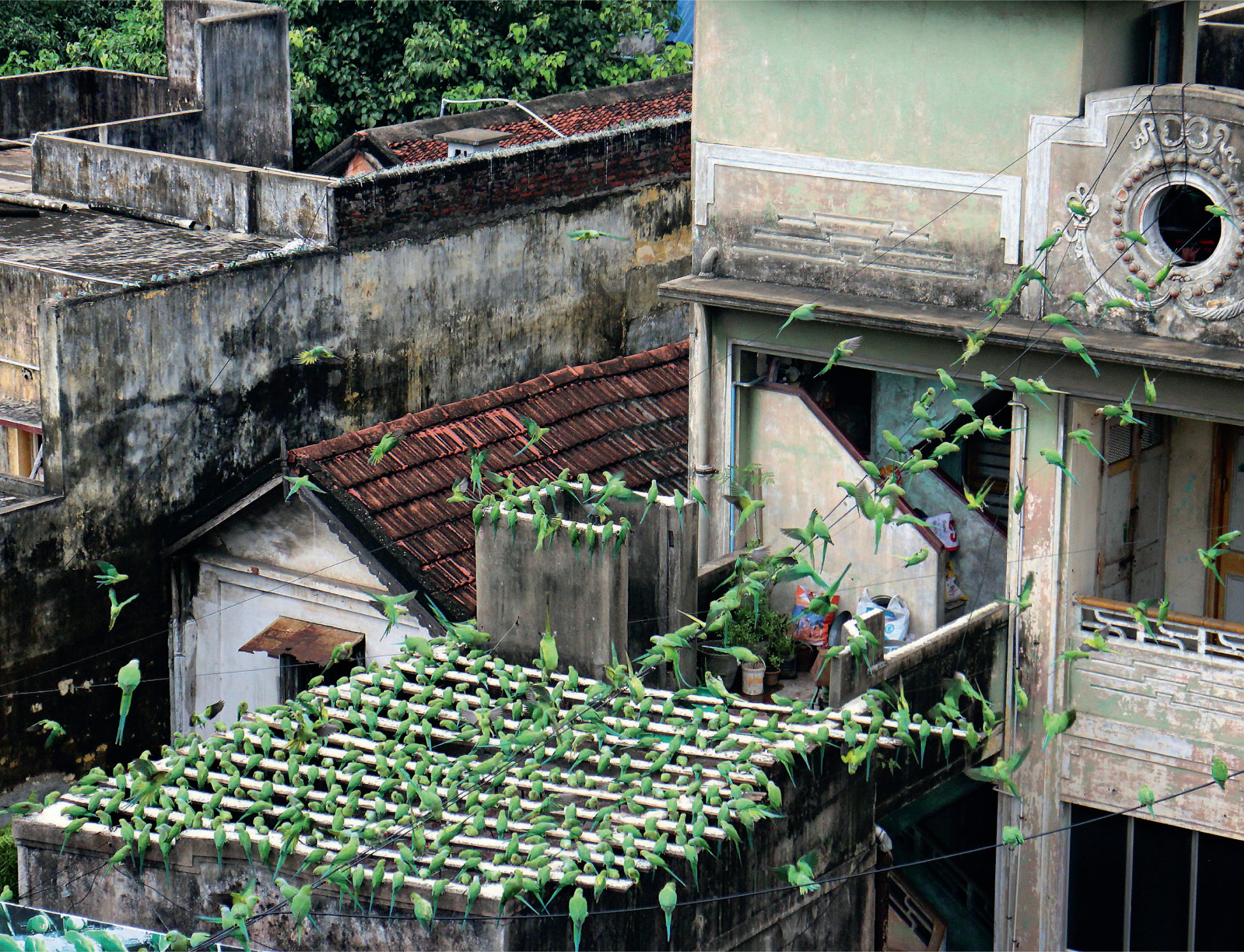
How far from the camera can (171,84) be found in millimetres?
23266

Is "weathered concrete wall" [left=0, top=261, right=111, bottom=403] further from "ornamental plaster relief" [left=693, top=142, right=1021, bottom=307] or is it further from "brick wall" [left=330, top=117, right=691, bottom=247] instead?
"ornamental plaster relief" [left=693, top=142, right=1021, bottom=307]

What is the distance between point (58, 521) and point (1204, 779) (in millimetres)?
9715

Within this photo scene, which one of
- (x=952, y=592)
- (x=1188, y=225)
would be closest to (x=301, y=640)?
(x=952, y=592)

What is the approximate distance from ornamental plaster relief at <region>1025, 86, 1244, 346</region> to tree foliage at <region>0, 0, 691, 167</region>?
41.6 ft

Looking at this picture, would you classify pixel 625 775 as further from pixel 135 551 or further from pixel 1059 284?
pixel 135 551

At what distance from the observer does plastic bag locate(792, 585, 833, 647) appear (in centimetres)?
1589

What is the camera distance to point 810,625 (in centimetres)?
1612

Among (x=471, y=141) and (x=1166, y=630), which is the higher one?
(x=471, y=141)

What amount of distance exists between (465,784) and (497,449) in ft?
20.7

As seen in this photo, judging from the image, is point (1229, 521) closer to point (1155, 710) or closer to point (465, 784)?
point (1155, 710)

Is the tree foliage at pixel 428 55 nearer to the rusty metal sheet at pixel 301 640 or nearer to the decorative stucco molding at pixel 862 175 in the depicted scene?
the rusty metal sheet at pixel 301 640

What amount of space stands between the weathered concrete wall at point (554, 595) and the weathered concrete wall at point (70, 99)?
1156 centimetres

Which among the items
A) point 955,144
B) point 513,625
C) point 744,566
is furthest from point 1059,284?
point 513,625

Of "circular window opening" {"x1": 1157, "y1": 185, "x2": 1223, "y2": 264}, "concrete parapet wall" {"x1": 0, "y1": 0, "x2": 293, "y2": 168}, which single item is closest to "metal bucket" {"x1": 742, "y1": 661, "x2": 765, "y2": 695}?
"circular window opening" {"x1": 1157, "y1": 185, "x2": 1223, "y2": 264}
